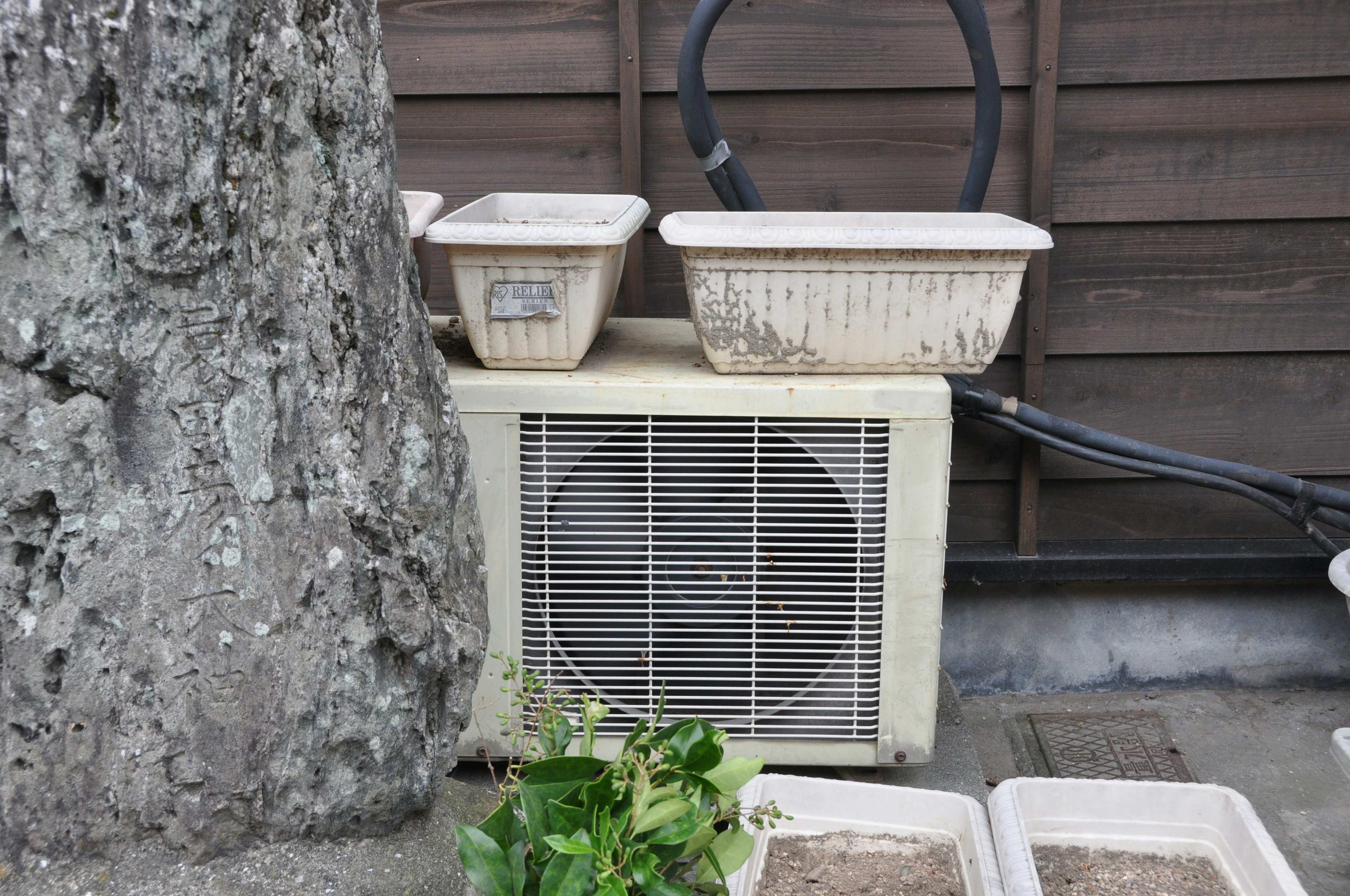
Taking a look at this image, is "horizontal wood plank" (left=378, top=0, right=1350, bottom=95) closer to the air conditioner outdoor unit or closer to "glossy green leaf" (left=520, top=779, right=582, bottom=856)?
the air conditioner outdoor unit

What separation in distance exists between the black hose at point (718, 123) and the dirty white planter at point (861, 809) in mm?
1016

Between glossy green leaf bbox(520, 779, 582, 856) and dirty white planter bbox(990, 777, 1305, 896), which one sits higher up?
glossy green leaf bbox(520, 779, 582, 856)

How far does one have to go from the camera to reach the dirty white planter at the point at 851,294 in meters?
A: 1.48

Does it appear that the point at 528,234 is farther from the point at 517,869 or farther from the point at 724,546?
the point at 517,869

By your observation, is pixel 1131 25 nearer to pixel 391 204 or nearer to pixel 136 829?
pixel 391 204

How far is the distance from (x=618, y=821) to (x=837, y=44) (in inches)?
67.8

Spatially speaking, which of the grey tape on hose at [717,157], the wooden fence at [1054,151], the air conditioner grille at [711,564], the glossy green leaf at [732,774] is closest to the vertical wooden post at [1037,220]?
the wooden fence at [1054,151]

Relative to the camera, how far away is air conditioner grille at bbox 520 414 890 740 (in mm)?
1551

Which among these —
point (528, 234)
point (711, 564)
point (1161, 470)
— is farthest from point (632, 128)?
point (1161, 470)

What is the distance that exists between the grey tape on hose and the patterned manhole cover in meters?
1.39

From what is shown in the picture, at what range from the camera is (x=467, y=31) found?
2.06 meters

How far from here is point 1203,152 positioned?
2.08 m

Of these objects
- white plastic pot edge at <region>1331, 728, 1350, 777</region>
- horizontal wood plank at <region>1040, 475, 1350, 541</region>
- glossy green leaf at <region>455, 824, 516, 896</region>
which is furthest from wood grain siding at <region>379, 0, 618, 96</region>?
white plastic pot edge at <region>1331, 728, 1350, 777</region>

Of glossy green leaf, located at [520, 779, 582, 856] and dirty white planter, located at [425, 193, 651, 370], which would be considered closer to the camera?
glossy green leaf, located at [520, 779, 582, 856]
